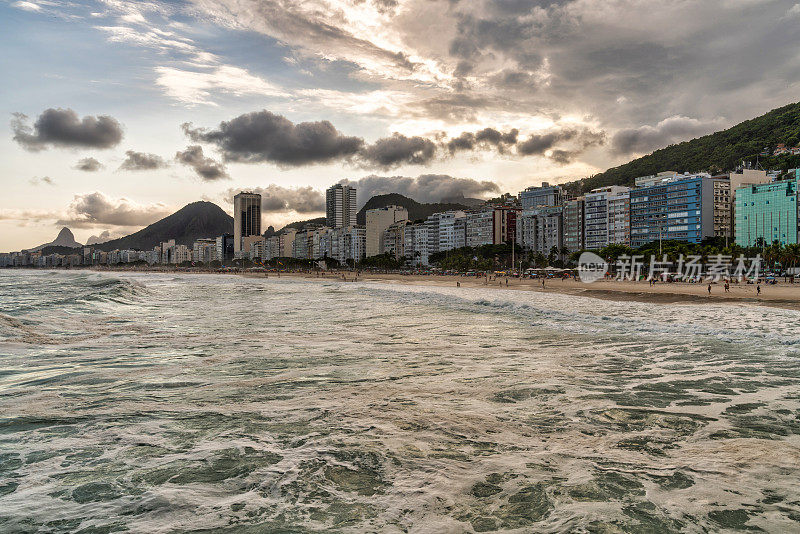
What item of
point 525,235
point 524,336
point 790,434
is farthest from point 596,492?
point 525,235

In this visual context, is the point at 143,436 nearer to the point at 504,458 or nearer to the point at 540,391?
the point at 504,458

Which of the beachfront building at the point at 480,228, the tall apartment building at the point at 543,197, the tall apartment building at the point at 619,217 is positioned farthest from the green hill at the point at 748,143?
the beachfront building at the point at 480,228

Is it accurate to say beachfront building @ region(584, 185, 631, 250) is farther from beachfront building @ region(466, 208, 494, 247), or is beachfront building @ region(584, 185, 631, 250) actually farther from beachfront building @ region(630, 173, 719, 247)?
beachfront building @ region(466, 208, 494, 247)

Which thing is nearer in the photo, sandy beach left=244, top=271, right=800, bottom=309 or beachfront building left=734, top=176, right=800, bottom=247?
sandy beach left=244, top=271, right=800, bottom=309

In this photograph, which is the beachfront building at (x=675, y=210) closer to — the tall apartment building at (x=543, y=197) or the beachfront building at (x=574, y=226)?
the beachfront building at (x=574, y=226)

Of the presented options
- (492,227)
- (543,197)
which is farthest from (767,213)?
(492,227)

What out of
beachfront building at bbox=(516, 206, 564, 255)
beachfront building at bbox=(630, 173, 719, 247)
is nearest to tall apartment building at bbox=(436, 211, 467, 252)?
beachfront building at bbox=(516, 206, 564, 255)

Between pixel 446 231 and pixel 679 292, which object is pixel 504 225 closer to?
pixel 446 231
